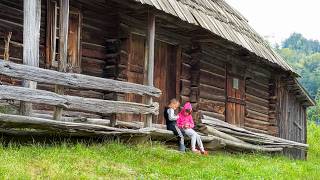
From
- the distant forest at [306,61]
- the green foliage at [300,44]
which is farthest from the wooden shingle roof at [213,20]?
the green foliage at [300,44]

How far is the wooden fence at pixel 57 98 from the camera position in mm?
7285

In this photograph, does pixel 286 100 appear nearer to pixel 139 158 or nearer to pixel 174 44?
pixel 174 44

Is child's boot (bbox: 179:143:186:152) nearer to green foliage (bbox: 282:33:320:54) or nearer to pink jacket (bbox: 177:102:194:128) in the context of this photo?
pink jacket (bbox: 177:102:194:128)

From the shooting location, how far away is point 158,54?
13172 millimetres

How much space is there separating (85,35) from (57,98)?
3244 millimetres

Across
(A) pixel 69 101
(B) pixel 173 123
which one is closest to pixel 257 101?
(B) pixel 173 123

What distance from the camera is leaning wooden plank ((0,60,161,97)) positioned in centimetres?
737

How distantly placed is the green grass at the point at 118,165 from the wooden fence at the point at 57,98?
30 cm

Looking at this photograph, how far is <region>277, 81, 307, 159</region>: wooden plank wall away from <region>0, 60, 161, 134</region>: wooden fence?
1079 cm

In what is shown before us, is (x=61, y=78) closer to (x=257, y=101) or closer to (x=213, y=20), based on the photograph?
(x=213, y=20)

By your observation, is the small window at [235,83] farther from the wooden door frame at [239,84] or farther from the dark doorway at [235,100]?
the wooden door frame at [239,84]

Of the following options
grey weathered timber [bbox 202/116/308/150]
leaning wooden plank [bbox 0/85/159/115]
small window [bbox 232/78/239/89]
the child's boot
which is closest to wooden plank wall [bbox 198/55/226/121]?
small window [bbox 232/78/239/89]

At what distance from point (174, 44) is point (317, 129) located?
1744 centimetres

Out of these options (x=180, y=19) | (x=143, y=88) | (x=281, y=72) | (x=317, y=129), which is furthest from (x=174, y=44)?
(x=317, y=129)
